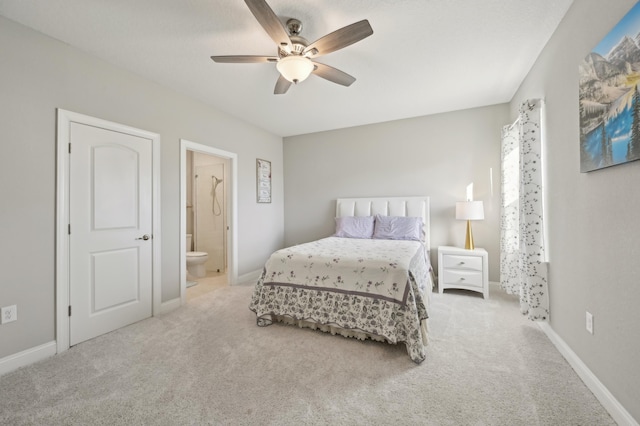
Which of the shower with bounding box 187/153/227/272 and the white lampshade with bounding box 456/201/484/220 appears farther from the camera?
the shower with bounding box 187/153/227/272

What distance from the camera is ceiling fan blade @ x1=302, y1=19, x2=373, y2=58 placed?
5.66 feet

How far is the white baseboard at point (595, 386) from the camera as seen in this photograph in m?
1.35

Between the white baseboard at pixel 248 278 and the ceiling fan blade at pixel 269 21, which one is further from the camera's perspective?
the white baseboard at pixel 248 278

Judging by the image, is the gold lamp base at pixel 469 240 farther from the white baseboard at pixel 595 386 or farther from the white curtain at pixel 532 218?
the white baseboard at pixel 595 386

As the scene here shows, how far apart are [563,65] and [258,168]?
3.96 meters

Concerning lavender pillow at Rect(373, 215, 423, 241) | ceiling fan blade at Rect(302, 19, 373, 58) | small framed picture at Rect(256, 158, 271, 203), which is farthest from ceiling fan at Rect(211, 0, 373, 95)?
small framed picture at Rect(256, 158, 271, 203)

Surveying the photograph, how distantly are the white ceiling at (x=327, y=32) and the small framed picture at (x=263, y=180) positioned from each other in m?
1.34

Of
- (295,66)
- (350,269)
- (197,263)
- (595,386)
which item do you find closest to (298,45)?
(295,66)

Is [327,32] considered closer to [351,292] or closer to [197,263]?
[351,292]

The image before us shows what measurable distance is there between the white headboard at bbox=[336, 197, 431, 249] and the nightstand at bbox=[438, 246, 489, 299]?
1.48ft

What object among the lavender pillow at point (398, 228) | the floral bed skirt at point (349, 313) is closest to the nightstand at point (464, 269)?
the lavender pillow at point (398, 228)

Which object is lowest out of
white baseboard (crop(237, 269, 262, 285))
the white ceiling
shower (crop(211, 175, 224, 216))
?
white baseboard (crop(237, 269, 262, 285))

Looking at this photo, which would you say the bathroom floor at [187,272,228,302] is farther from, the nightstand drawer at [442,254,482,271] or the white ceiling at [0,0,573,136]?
the nightstand drawer at [442,254,482,271]

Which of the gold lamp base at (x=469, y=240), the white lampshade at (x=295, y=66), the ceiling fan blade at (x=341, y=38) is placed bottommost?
the gold lamp base at (x=469, y=240)
